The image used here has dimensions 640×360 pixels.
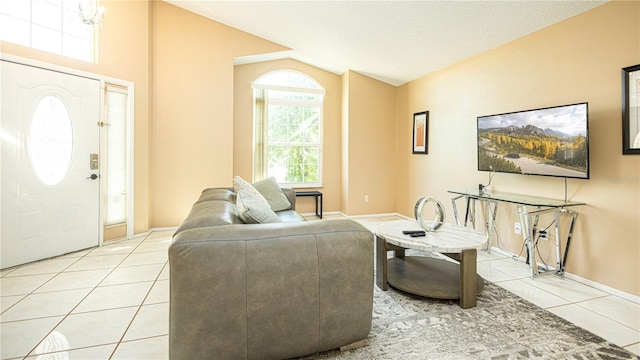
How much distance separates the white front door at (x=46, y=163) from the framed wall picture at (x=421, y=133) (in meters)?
4.63

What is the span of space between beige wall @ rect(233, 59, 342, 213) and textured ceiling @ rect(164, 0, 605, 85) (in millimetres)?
247

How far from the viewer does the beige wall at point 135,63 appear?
11.8 ft

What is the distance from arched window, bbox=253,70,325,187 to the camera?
5211mm

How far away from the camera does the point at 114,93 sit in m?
3.75

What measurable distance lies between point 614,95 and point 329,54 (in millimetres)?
3573

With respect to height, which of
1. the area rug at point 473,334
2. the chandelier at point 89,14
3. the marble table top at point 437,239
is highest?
the chandelier at point 89,14

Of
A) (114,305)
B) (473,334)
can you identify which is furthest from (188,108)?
(473,334)

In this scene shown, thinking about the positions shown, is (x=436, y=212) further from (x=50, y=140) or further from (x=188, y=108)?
(x=50, y=140)

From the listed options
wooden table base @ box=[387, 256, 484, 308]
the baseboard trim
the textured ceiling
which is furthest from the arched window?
the baseboard trim

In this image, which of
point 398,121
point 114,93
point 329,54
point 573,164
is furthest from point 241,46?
point 573,164

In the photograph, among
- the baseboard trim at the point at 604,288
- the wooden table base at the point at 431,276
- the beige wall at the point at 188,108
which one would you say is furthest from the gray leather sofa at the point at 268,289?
the beige wall at the point at 188,108

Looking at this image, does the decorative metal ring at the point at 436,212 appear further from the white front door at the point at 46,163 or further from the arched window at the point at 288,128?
the white front door at the point at 46,163

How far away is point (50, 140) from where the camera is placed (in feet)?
10.4

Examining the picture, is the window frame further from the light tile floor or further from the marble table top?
the marble table top
